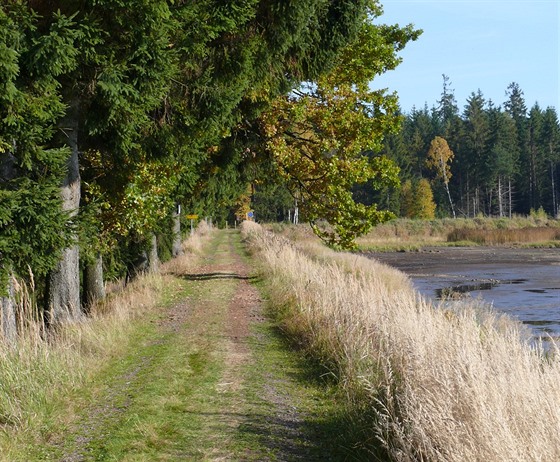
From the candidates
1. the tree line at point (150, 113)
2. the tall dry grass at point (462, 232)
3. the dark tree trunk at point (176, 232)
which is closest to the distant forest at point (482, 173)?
the tall dry grass at point (462, 232)

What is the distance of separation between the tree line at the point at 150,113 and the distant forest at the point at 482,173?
75.5 metres

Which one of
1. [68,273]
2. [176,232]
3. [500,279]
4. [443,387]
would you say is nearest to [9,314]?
[68,273]

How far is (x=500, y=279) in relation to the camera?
32.4 meters

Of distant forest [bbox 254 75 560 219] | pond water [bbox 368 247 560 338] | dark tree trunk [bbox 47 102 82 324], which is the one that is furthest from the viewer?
distant forest [bbox 254 75 560 219]

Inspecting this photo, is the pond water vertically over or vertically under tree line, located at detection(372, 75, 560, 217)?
under

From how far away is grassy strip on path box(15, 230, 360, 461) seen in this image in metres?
6.40

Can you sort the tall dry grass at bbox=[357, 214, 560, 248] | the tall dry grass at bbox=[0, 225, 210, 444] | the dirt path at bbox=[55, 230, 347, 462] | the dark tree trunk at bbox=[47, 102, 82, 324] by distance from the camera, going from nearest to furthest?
1. the dirt path at bbox=[55, 230, 347, 462]
2. the tall dry grass at bbox=[0, 225, 210, 444]
3. the dark tree trunk at bbox=[47, 102, 82, 324]
4. the tall dry grass at bbox=[357, 214, 560, 248]

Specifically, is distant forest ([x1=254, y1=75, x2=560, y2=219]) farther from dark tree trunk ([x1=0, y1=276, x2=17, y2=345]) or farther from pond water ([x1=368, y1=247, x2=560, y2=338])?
dark tree trunk ([x1=0, y1=276, x2=17, y2=345])

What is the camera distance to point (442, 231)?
236 ft

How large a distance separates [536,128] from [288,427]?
365 ft

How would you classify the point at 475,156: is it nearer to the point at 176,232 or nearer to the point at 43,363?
the point at 176,232

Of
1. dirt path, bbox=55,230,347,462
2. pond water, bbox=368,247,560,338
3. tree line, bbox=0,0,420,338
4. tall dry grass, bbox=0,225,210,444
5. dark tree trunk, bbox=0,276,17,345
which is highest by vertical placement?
tree line, bbox=0,0,420,338

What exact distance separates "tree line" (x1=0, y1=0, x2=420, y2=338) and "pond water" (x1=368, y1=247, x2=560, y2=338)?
515 centimetres

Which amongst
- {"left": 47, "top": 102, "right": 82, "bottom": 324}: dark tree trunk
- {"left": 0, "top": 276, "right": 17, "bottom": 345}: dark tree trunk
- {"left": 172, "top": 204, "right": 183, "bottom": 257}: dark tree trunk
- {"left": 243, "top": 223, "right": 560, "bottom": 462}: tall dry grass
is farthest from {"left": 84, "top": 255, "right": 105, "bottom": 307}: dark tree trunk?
{"left": 243, "top": 223, "right": 560, "bottom": 462}: tall dry grass
